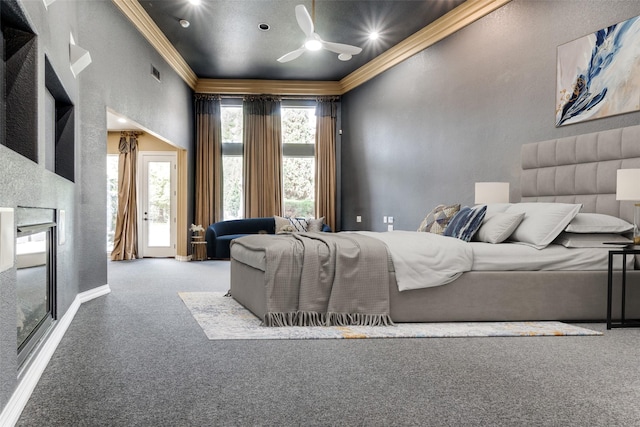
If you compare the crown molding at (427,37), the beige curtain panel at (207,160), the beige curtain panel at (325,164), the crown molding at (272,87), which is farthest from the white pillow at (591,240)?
the beige curtain panel at (207,160)

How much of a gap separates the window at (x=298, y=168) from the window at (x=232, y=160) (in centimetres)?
81

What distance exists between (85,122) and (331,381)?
3543 mm

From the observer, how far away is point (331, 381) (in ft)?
7.38

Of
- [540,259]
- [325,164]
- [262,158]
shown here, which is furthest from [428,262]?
[262,158]

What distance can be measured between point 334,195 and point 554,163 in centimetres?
473

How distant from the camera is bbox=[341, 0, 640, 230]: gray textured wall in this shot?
436 cm

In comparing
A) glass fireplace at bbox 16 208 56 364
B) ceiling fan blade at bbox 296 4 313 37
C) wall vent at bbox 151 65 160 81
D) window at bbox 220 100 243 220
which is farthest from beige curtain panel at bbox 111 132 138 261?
glass fireplace at bbox 16 208 56 364

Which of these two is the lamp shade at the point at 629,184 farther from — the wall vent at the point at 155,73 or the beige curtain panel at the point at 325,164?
the beige curtain panel at the point at 325,164

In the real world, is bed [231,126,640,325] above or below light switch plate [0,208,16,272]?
below

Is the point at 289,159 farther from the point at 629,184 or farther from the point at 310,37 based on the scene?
the point at 629,184

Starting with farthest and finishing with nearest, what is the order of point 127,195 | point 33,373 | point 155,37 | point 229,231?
point 127,195
point 229,231
point 155,37
point 33,373

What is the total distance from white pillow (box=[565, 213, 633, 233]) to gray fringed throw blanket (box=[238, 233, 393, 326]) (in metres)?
1.44

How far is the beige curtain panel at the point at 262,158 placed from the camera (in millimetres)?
8578

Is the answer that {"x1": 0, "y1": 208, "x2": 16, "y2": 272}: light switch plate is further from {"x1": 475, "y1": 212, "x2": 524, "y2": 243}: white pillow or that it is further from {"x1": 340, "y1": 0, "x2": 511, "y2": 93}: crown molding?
{"x1": 340, "y1": 0, "x2": 511, "y2": 93}: crown molding
